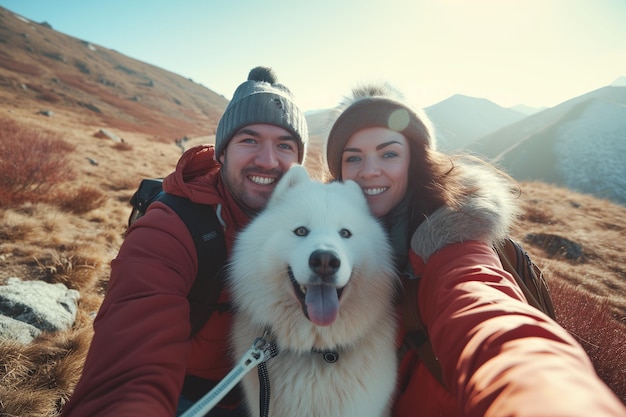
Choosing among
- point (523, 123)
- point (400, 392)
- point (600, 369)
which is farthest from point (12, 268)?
point (523, 123)

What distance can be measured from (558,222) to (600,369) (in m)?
7.40

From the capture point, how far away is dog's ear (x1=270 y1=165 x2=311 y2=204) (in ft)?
7.13

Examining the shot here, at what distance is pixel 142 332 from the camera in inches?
51.1

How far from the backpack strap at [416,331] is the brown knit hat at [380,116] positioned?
4.17ft

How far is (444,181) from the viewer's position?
205 cm

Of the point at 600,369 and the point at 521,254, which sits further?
the point at 600,369

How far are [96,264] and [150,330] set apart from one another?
4065 mm

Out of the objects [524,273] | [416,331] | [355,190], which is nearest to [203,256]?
[355,190]

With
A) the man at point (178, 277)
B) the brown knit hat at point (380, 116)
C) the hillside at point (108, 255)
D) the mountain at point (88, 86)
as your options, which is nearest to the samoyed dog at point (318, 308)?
the man at point (178, 277)

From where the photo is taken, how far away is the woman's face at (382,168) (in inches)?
92.4

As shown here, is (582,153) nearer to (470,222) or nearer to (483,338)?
(470,222)

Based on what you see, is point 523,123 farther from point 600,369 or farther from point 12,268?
point 12,268

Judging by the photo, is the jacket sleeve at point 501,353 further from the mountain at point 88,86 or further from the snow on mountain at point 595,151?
the mountain at point 88,86

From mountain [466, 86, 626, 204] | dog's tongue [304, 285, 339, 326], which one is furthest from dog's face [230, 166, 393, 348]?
mountain [466, 86, 626, 204]
